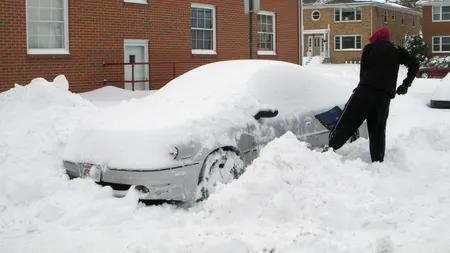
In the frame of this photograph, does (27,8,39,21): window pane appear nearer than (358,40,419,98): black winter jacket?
No

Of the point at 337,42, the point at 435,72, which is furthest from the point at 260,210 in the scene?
the point at 337,42

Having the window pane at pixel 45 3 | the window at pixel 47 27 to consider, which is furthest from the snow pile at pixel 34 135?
the window pane at pixel 45 3

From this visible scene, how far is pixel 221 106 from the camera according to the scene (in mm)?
6789

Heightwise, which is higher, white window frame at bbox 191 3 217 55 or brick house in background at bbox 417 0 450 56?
brick house in background at bbox 417 0 450 56

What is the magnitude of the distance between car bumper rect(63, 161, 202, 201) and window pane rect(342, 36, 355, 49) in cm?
4809

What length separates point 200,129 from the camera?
20.8 feet

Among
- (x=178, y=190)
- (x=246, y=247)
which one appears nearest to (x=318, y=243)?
(x=246, y=247)

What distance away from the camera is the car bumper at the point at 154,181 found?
596 cm

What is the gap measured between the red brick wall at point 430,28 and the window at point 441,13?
1.00ft

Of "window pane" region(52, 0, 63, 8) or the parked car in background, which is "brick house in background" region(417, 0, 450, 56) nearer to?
the parked car in background

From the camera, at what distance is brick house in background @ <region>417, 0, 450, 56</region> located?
46625 millimetres

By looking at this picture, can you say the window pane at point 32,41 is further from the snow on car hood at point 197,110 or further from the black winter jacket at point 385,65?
the black winter jacket at point 385,65

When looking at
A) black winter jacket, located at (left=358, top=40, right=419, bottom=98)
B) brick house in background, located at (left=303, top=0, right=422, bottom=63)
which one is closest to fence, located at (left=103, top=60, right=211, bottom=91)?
black winter jacket, located at (left=358, top=40, right=419, bottom=98)

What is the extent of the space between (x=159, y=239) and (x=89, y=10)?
11.4 meters
